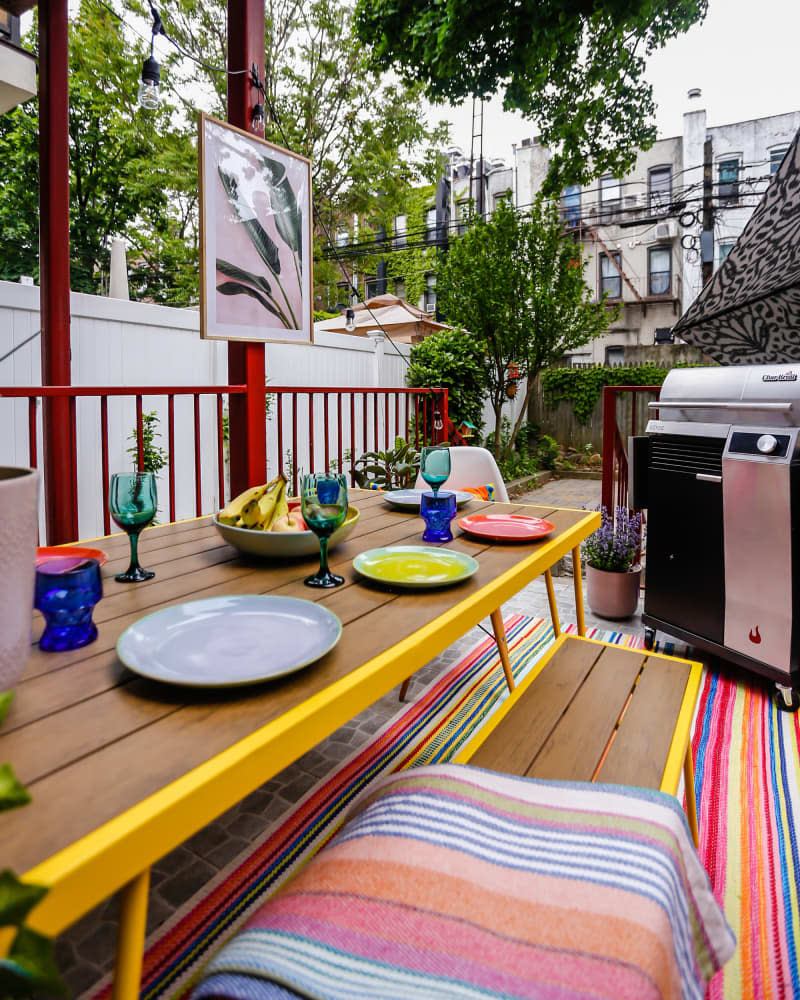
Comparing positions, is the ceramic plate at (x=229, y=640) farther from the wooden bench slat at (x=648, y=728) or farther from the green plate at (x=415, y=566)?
the wooden bench slat at (x=648, y=728)

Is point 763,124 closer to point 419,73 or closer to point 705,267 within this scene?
point 705,267

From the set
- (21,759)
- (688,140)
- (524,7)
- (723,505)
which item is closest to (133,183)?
(524,7)

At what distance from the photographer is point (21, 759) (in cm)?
60

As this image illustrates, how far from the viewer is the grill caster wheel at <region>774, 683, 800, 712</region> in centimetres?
204

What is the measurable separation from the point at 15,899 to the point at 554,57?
4.87 m

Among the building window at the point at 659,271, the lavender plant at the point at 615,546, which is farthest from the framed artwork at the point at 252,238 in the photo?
the building window at the point at 659,271

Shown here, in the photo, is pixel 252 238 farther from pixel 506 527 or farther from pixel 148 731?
pixel 148 731

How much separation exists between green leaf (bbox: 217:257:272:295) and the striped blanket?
246 cm

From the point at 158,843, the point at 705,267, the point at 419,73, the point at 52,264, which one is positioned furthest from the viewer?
the point at 705,267

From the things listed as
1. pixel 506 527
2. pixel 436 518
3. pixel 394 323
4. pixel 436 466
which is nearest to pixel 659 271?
pixel 394 323

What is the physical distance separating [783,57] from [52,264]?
577 centimetres

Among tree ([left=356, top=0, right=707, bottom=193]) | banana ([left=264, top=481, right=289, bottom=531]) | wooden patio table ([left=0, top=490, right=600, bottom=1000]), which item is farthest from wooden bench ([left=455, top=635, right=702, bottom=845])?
tree ([left=356, top=0, right=707, bottom=193])

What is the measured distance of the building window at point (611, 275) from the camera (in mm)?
16609

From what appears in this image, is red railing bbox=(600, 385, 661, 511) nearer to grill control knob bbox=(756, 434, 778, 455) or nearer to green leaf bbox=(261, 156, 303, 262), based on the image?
grill control knob bbox=(756, 434, 778, 455)
